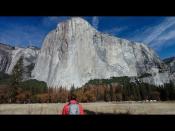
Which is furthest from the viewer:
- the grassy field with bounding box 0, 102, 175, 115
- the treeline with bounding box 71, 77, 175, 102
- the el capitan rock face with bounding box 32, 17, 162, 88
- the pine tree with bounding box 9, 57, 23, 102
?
the el capitan rock face with bounding box 32, 17, 162, 88

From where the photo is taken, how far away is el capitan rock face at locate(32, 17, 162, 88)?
151625 millimetres

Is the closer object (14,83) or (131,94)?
(14,83)

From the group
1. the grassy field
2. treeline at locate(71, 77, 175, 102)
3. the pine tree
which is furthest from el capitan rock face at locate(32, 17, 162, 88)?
the grassy field

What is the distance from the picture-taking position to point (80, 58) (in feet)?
503

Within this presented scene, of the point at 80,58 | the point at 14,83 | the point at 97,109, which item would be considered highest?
the point at 80,58

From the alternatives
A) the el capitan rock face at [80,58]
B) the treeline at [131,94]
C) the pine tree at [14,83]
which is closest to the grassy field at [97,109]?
the pine tree at [14,83]

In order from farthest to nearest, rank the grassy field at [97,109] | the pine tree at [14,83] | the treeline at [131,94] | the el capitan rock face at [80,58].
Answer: the el capitan rock face at [80,58], the treeline at [131,94], the pine tree at [14,83], the grassy field at [97,109]

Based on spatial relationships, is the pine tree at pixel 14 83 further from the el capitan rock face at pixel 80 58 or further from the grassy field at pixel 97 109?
the el capitan rock face at pixel 80 58

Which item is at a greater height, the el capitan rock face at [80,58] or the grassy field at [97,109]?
the el capitan rock face at [80,58]

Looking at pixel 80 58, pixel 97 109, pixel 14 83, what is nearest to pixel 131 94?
pixel 14 83

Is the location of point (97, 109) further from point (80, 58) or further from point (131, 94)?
point (80, 58)

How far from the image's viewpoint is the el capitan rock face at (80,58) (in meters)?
152

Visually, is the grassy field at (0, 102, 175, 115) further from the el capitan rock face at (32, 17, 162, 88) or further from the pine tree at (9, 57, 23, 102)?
the el capitan rock face at (32, 17, 162, 88)
